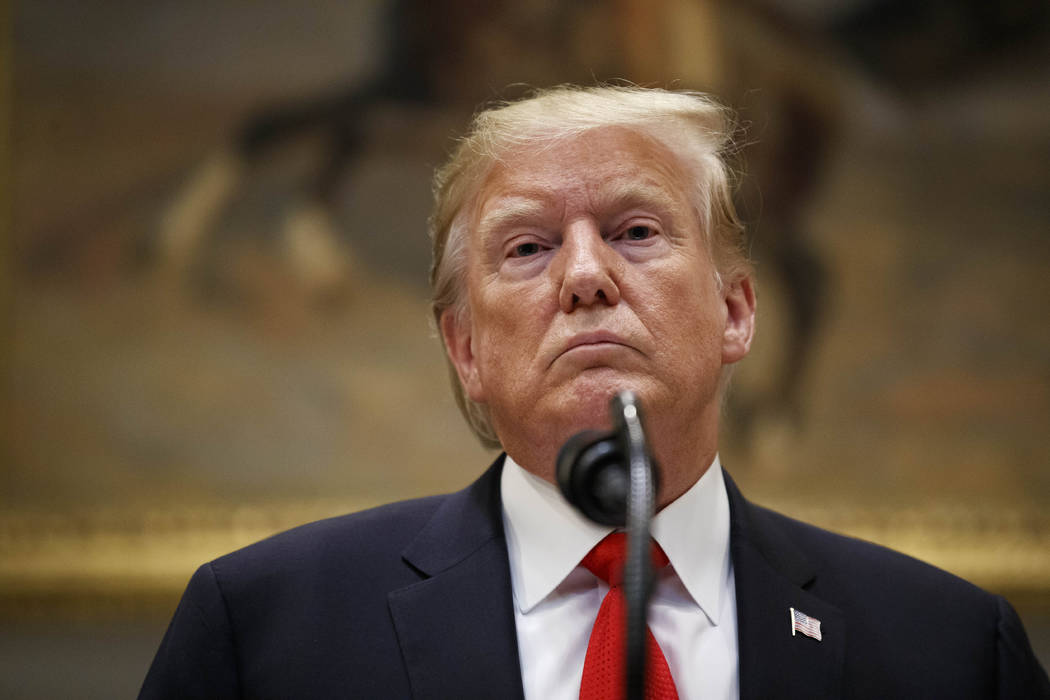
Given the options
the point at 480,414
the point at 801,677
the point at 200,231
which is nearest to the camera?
the point at 801,677

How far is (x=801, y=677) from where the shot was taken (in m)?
1.93

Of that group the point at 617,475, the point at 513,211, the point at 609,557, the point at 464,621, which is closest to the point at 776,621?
the point at 609,557

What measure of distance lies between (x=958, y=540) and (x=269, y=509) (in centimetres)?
305

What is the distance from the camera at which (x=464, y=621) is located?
1925 mm

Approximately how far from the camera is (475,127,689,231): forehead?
208 cm

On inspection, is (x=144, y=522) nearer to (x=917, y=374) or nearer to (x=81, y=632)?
(x=81, y=632)

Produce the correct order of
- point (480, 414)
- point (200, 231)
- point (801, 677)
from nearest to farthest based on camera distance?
point (801, 677)
point (480, 414)
point (200, 231)

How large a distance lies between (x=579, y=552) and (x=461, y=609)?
26cm

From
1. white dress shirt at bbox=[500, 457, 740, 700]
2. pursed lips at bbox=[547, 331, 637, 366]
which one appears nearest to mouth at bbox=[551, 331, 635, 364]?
pursed lips at bbox=[547, 331, 637, 366]

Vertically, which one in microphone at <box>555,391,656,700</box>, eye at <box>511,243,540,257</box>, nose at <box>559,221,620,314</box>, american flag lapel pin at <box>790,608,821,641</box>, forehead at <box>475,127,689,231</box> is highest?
forehead at <box>475,127,689,231</box>

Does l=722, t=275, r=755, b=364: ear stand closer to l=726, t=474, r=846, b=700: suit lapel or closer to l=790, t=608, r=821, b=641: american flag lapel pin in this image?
l=726, t=474, r=846, b=700: suit lapel

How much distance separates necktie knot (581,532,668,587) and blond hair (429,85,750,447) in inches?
22.7

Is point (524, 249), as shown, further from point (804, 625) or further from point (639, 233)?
point (804, 625)

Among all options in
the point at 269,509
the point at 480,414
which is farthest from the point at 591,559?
the point at 269,509
